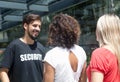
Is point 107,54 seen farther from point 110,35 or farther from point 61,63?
point 61,63

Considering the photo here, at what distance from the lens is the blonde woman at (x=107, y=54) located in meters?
2.62

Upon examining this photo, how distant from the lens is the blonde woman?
262cm

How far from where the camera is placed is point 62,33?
3139 mm

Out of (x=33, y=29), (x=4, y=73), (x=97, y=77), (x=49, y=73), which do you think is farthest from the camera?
(x=33, y=29)

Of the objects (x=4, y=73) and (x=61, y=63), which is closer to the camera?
(x=61, y=63)

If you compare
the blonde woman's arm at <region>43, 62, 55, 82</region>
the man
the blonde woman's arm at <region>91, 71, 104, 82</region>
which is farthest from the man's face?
the blonde woman's arm at <region>91, 71, 104, 82</region>

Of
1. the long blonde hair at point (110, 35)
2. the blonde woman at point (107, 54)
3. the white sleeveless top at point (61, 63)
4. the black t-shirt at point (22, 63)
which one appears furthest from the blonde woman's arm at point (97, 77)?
the black t-shirt at point (22, 63)

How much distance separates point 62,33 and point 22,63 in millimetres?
888

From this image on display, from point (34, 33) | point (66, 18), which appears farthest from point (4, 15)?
point (66, 18)

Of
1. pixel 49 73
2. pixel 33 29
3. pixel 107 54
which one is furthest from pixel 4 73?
pixel 107 54

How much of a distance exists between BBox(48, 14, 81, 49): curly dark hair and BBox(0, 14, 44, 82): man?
809 mm

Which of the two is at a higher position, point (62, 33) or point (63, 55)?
point (62, 33)

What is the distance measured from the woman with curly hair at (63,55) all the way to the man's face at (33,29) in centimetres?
81

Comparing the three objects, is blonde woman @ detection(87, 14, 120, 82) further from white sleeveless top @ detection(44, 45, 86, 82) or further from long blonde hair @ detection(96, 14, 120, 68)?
white sleeveless top @ detection(44, 45, 86, 82)
